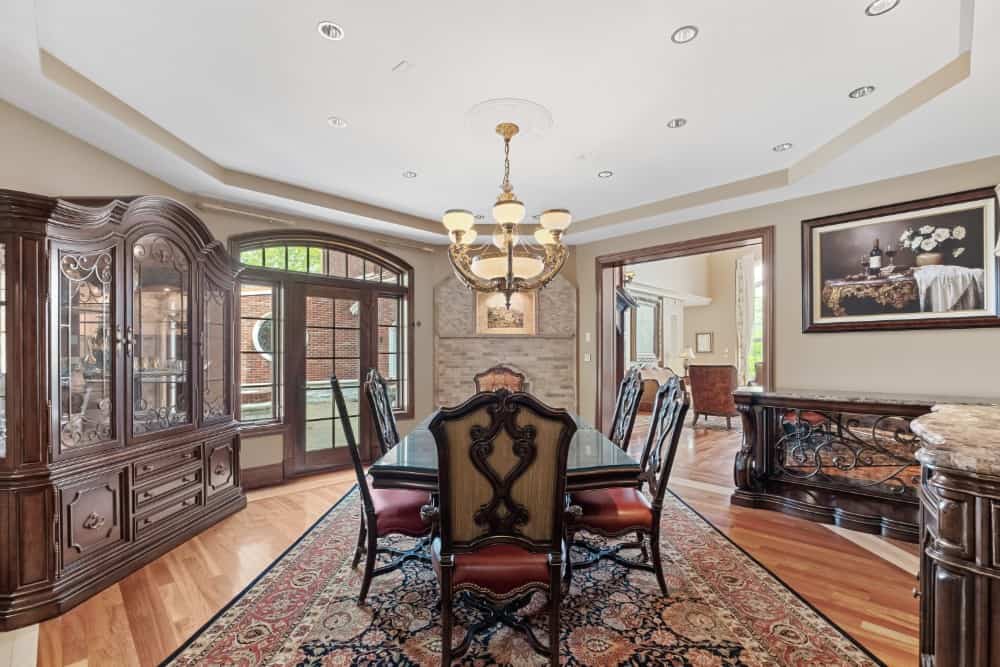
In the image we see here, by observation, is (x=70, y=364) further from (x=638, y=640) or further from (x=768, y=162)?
(x=768, y=162)

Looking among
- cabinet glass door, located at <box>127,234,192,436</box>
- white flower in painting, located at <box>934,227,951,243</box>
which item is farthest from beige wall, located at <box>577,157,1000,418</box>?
cabinet glass door, located at <box>127,234,192,436</box>

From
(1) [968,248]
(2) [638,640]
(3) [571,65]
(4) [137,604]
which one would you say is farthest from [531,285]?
(1) [968,248]

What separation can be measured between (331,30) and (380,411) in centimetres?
195

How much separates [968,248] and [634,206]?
96.8 inches

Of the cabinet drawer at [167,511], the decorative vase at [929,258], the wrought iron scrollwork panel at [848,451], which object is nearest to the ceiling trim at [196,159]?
the cabinet drawer at [167,511]

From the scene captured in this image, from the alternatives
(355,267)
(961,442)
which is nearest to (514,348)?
(355,267)

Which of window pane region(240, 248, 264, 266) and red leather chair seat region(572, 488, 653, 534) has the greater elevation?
window pane region(240, 248, 264, 266)

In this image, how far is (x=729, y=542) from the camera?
2977 millimetres

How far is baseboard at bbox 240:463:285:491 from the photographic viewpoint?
417 cm

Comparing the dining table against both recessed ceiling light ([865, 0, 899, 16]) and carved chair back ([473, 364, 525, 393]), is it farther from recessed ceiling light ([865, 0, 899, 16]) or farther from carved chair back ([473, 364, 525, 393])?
carved chair back ([473, 364, 525, 393])

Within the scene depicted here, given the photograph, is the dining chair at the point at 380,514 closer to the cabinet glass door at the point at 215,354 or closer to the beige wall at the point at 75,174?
the cabinet glass door at the point at 215,354

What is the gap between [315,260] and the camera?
474 cm

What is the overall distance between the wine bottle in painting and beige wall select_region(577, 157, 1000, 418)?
346 mm

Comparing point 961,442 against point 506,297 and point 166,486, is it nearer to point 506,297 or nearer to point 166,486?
point 506,297
